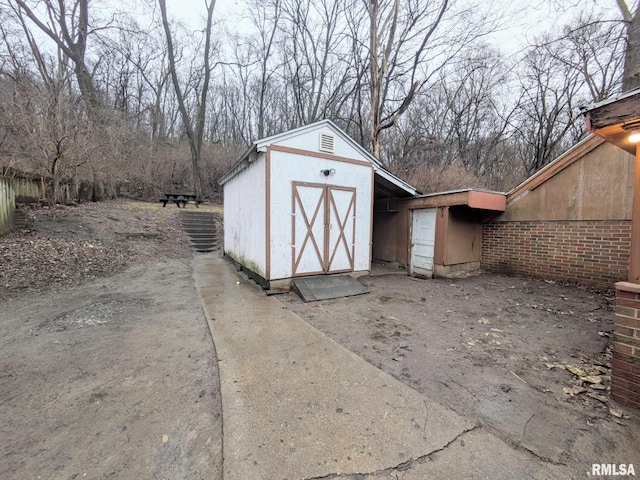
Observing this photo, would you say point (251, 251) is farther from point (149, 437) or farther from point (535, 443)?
point (535, 443)

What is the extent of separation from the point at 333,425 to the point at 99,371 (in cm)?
248

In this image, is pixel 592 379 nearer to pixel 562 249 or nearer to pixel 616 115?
pixel 616 115

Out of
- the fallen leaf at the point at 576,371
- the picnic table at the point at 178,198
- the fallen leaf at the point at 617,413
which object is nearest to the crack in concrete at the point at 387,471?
the fallen leaf at the point at 617,413

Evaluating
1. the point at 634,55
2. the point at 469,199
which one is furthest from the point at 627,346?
the point at 634,55

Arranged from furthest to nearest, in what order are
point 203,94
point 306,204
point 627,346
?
point 203,94
point 306,204
point 627,346

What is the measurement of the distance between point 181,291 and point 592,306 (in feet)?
25.6

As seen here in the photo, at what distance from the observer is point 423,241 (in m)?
8.25

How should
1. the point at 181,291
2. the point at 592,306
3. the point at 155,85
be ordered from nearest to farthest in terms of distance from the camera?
the point at 592,306, the point at 181,291, the point at 155,85

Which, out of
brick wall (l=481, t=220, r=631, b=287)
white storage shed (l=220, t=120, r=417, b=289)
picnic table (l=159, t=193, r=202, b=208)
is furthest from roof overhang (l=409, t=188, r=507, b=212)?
picnic table (l=159, t=193, r=202, b=208)

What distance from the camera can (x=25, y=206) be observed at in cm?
853

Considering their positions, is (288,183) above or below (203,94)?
below

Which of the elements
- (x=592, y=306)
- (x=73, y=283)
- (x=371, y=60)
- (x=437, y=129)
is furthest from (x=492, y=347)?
(x=437, y=129)

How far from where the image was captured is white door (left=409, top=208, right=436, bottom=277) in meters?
7.95

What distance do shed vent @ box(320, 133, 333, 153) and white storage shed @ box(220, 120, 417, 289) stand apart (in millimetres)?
22
